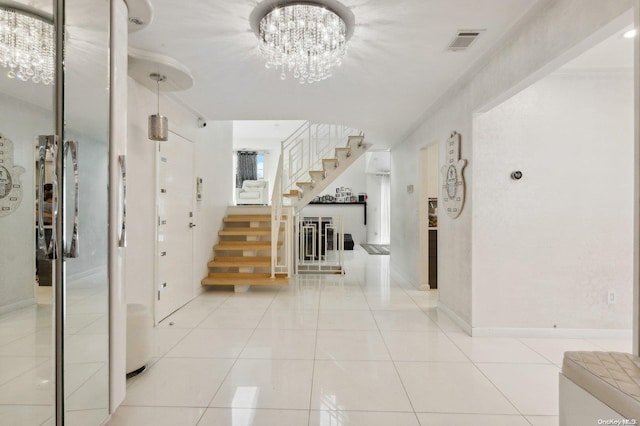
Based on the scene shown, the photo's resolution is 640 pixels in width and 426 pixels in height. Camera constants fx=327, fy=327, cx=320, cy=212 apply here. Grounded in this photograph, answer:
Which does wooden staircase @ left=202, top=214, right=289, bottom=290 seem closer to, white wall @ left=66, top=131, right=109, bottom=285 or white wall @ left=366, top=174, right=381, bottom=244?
white wall @ left=66, top=131, right=109, bottom=285

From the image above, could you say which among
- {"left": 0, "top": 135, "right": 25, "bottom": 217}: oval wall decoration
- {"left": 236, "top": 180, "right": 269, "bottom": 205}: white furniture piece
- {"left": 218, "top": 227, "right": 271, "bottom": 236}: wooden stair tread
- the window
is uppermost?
the window

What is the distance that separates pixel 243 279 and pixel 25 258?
138 inches

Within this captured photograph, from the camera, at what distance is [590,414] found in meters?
1.26

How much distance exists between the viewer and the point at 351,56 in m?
2.76

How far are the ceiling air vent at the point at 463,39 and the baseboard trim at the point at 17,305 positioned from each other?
296 cm

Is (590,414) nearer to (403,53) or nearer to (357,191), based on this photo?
(403,53)

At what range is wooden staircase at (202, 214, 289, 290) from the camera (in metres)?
4.73

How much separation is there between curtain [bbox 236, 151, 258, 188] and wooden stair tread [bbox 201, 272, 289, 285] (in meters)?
6.84

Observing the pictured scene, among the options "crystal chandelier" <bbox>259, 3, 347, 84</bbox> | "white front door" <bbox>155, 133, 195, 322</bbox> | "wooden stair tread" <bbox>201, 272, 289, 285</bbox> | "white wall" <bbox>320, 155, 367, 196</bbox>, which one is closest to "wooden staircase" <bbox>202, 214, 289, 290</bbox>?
"wooden stair tread" <bbox>201, 272, 289, 285</bbox>

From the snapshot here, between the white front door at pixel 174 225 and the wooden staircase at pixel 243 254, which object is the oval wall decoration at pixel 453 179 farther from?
the white front door at pixel 174 225

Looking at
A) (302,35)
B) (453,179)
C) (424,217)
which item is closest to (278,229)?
(424,217)

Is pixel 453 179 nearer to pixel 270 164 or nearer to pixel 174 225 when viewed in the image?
pixel 174 225

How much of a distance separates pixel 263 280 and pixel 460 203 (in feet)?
9.34

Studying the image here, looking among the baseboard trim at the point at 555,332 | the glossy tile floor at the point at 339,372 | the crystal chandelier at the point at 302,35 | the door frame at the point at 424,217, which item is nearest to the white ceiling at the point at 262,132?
the door frame at the point at 424,217
